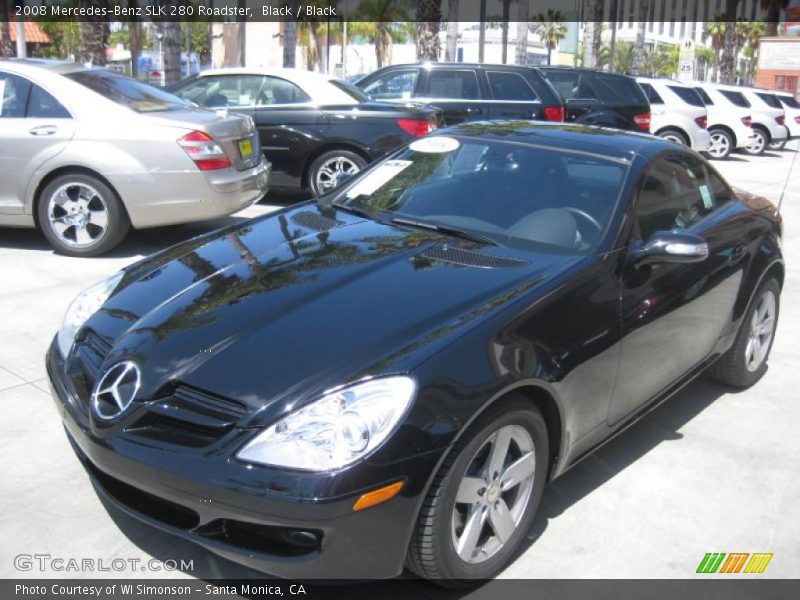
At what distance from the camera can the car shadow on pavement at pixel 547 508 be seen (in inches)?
115

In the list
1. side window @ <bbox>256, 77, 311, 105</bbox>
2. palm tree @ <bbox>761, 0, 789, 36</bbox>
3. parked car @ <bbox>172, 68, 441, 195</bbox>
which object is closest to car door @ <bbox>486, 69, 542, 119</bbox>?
parked car @ <bbox>172, 68, 441, 195</bbox>

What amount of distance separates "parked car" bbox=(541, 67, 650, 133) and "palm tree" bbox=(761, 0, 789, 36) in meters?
36.4

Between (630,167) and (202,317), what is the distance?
208 centimetres

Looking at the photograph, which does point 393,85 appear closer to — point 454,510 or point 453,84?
point 453,84

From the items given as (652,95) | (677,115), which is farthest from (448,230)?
(652,95)

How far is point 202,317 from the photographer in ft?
10.1

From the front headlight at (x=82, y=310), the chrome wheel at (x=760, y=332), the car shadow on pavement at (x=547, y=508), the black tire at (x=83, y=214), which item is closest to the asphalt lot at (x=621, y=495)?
the car shadow on pavement at (x=547, y=508)

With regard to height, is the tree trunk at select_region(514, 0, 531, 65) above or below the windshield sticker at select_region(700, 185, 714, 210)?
above

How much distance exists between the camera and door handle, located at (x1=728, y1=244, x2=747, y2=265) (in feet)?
14.4

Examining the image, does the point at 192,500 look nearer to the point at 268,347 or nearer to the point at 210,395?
the point at 210,395

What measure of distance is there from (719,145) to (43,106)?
1667 centimetres

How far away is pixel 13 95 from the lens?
22.9 ft

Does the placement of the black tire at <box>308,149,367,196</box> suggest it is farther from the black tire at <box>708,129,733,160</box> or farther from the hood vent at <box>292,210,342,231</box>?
the black tire at <box>708,129,733,160</box>

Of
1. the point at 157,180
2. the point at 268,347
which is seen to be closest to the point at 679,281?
the point at 268,347
